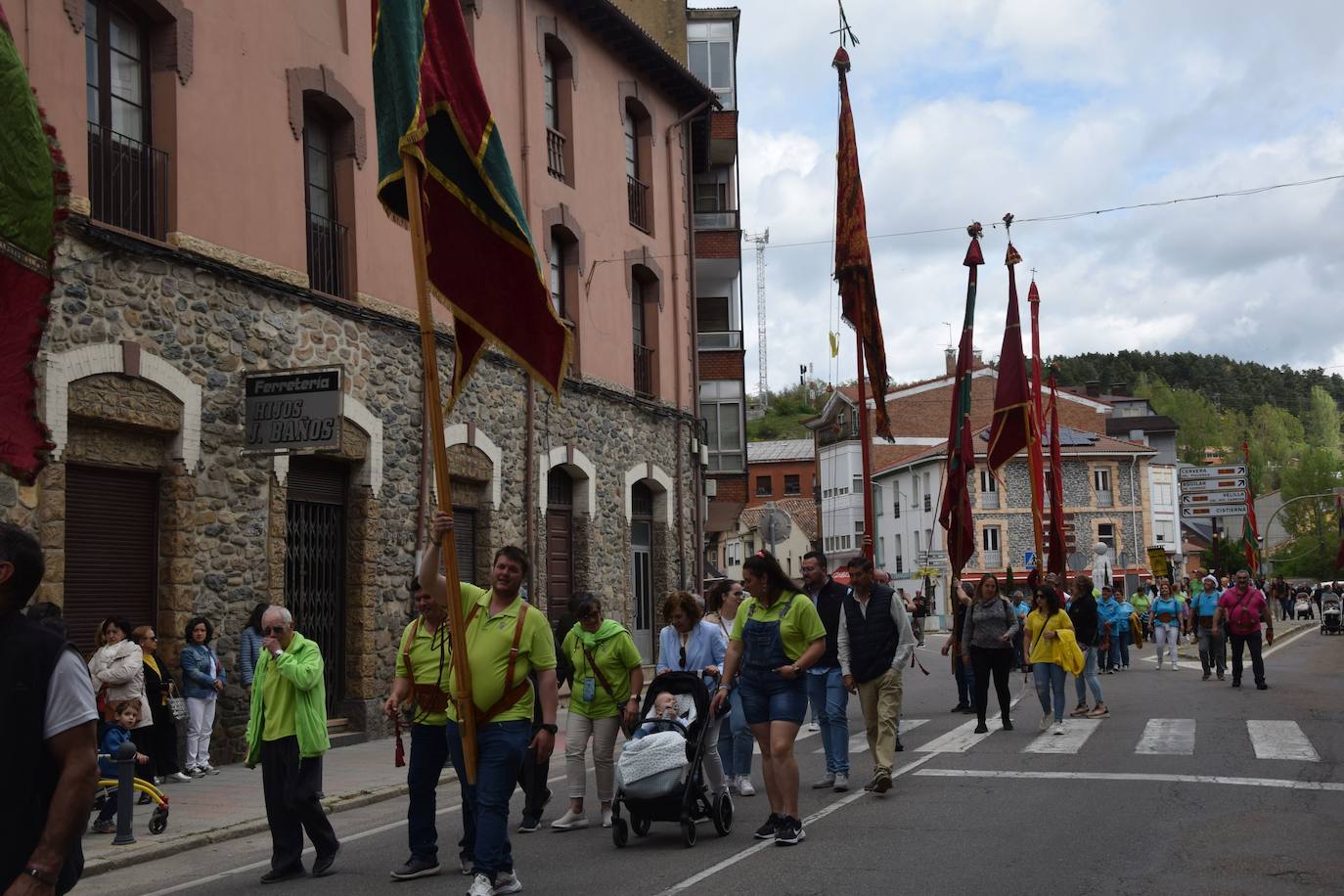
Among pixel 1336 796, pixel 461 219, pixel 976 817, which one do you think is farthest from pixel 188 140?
pixel 1336 796

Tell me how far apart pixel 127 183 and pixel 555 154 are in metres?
10.3

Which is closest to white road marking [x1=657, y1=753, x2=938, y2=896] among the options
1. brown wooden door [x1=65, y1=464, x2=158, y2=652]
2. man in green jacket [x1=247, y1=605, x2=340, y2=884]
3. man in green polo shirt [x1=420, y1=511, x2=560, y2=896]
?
man in green polo shirt [x1=420, y1=511, x2=560, y2=896]

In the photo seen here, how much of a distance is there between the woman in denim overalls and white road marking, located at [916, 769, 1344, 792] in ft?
11.2

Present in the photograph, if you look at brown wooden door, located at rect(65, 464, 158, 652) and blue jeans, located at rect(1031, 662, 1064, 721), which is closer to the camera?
brown wooden door, located at rect(65, 464, 158, 652)

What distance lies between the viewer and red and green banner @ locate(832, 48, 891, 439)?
1695 centimetres

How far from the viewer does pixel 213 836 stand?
1054 centimetres

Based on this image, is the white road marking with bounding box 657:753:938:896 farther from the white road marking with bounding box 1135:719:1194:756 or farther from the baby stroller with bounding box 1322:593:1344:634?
the baby stroller with bounding box 1322:593:1344:634

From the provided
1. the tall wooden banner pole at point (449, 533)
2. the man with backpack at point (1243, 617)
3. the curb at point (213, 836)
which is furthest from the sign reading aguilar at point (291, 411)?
the man with backpack at point (1243, 617)

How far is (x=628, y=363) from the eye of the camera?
84.9 feet

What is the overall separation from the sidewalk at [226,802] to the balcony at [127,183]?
Result: 5650mm

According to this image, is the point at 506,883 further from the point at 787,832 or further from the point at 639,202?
the point at 639,202

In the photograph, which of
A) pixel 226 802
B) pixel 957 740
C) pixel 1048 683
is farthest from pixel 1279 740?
pixel 226 802

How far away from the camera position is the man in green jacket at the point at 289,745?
870 centimetres

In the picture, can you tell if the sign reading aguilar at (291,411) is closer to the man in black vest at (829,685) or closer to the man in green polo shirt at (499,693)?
the man in black vest at (829,685)
